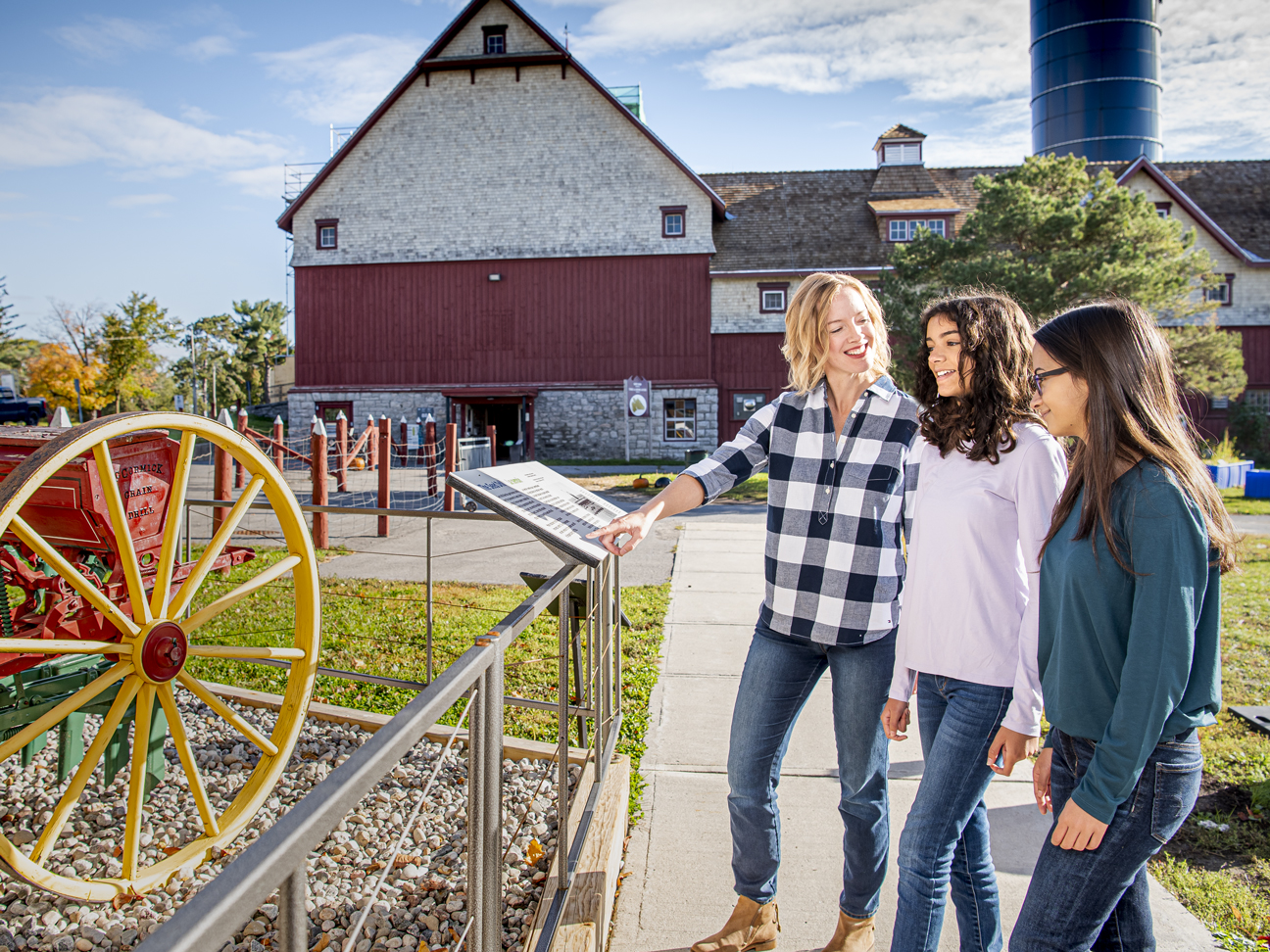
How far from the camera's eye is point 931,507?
2217mm

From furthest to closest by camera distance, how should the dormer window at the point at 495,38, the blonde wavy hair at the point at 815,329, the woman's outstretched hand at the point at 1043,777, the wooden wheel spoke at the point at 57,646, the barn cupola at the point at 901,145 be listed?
the barn cupola at the point at 901,145, the dormer window at the point at 495,38, the blonde wavy hair at the point at 815,329, the wooden wheel spoke at the point at 57,646, the woman's outstretched hand at the point at 1043,777

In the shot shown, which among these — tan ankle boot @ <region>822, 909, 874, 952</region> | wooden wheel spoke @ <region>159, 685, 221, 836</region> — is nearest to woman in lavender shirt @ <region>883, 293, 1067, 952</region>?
tan ankle boot @ <region>822, 909, 874, 952</region>

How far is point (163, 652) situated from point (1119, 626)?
9.85 ft

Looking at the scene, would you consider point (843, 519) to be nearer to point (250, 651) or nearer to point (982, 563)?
point (982, 563)

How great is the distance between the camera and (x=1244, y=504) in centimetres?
1570

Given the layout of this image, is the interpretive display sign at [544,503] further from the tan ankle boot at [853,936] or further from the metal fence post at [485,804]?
the tan ankle boot at [853,936]

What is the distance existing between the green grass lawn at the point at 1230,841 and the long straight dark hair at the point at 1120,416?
1747mm

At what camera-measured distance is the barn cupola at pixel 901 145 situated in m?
28.5

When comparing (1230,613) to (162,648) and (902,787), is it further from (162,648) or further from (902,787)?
(162,648)

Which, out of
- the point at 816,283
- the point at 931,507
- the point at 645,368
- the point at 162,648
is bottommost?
the point at 162,648

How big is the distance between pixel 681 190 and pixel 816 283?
82.0ft

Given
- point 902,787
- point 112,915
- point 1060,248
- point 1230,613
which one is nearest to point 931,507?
point 902,787

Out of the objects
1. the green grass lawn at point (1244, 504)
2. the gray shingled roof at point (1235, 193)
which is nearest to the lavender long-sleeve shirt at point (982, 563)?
the green grass lawn at point (1244, 504)

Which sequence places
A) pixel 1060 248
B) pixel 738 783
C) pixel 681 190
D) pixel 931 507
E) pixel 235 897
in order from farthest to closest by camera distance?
pixel 681 190 < pixel 1060 248 < pixel 738 783 < pixel 931 507 < pixel 235 897
